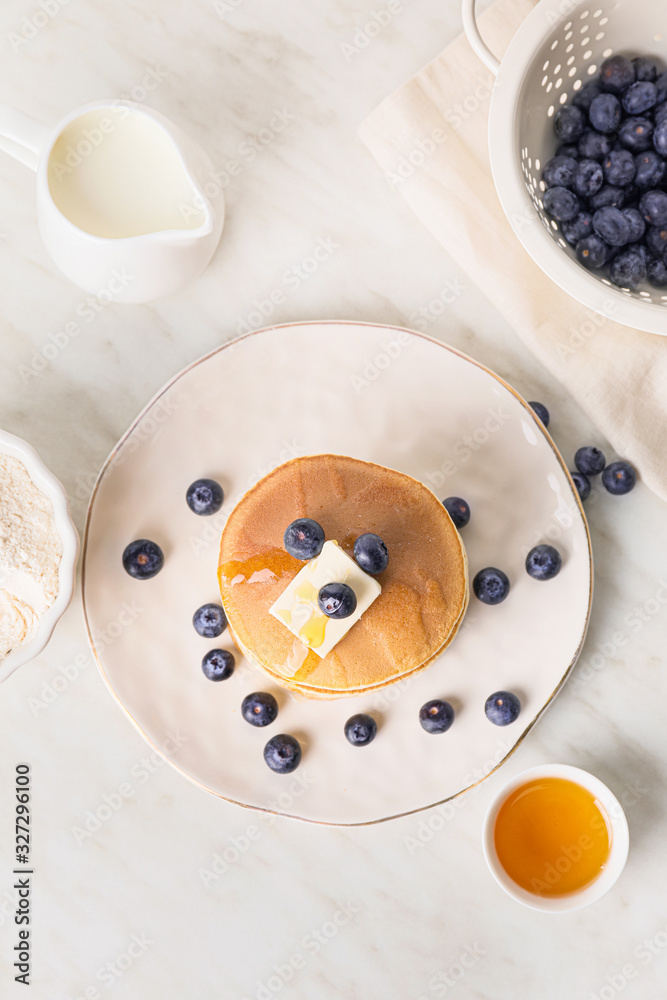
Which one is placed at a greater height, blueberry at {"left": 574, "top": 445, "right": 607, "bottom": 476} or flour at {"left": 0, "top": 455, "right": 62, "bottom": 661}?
flour at {"left": 0, "top": 455, "right": 62, "bottom": 661}

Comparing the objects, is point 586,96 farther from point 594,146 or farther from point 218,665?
point 218,665

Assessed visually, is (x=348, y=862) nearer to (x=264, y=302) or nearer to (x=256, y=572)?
(x=256, y=572)

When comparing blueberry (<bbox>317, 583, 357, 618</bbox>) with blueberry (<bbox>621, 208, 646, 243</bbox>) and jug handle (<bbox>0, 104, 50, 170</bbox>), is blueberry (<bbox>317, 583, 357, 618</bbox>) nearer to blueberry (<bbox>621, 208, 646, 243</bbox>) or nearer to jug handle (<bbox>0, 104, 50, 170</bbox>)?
blueberry (<bbox>621, 208, 646, 243</bbox>)

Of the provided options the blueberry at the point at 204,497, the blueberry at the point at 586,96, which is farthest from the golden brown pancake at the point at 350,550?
the blueberry at the point at 586,96

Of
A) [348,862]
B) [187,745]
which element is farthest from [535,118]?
[348,862]

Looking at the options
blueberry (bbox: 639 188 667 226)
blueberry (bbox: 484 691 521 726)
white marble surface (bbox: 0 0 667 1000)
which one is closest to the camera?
blueberry (bbox: 639 188 667 226)

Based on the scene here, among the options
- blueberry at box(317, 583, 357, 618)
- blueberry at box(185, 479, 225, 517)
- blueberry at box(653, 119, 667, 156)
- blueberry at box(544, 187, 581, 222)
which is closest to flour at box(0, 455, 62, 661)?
blueberry at box(185, 479, 225, 517)

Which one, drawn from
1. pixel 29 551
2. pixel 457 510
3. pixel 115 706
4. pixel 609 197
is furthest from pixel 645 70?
pixel 115 706
